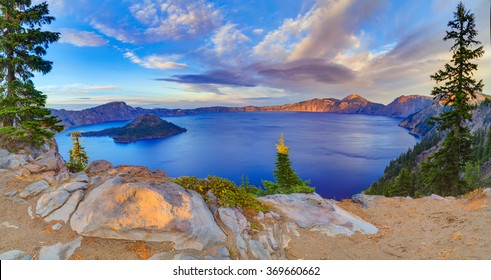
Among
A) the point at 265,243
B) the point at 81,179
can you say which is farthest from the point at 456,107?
the point at 81,179

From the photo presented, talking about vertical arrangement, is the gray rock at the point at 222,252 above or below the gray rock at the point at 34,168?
below

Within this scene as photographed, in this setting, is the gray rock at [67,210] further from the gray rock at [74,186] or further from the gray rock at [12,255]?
the gray rock at [12,255]

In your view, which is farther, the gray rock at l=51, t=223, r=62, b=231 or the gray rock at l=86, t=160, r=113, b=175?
the gray rock at l=86, t=160, r=113, b=175

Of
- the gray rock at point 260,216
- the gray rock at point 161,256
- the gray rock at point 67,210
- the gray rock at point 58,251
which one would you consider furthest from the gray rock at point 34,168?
the gray rock at point 260,216

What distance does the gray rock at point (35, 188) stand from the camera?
8812 millimetres

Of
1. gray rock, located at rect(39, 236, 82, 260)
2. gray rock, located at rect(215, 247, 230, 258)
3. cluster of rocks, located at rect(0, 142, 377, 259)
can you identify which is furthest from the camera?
cluster of rocks, located at rect(0, 142, 377, 259)

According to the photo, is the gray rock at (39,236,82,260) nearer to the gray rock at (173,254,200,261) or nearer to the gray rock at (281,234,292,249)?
the gray rock at (173,254,200,261)

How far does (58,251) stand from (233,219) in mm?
5032

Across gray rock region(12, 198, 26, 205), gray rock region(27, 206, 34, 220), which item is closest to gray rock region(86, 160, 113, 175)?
gray rock region(12, 198, 26, 205)

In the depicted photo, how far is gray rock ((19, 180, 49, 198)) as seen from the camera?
881cm

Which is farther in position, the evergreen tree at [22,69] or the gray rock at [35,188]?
the evergreen tree at [22,69]

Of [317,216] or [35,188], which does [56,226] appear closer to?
[35,188]

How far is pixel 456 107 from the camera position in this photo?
16.0 metres
